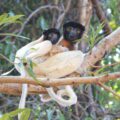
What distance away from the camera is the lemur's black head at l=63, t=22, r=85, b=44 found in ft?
10.7

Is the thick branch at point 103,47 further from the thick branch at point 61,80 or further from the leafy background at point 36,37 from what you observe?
the thick branch at point 61,80

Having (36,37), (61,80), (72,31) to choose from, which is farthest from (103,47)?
(36,37)

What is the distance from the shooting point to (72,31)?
327cm

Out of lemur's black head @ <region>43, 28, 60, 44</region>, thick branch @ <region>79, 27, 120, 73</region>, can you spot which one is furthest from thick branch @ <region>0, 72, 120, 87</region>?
lemur's black head @ <region>43, 28, 60, 44</region>

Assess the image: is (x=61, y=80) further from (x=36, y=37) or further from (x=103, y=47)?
(x=36, y=37)

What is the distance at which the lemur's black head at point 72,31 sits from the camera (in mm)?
3265

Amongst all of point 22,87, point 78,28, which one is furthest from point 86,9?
point 22,87

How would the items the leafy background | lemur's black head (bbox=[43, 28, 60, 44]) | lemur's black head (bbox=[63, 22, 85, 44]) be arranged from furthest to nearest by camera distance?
the leafy background, lemur's black head (bbox=[63, 22, 85, 44]), lemur's black head (bbox=[43, 28, 60, 44])

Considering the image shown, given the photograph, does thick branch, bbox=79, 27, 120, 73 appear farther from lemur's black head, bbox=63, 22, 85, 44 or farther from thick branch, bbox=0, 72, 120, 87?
thick branch, bbox=0, 72, 120, 87

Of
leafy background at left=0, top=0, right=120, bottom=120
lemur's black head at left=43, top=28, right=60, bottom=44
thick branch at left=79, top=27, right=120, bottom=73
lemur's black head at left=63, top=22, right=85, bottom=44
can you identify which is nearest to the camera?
thick branch at left=79, top=27, right=120, bottom=73

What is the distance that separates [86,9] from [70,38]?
81 cm

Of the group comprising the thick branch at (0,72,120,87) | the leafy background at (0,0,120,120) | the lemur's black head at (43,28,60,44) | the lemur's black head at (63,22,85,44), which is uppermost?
the thick branch at (0,72,120,87)

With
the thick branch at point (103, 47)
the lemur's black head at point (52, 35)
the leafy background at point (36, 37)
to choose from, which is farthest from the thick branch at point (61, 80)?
the leafy background at point (36, 37)

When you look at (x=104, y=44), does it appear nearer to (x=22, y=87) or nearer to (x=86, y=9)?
(x=22, y=87)
